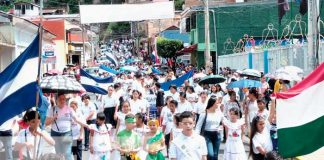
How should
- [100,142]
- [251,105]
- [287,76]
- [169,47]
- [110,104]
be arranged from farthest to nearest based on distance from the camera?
[169,47] → [110,104] → [287,76] → [251,105] → [100,142]

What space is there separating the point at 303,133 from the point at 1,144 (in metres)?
7.80

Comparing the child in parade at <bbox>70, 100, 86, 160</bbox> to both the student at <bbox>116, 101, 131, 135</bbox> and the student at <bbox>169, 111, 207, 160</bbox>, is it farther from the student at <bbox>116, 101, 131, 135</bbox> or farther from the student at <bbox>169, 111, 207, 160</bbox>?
the student at <bbox>169, 111, 207, 160</bbox>

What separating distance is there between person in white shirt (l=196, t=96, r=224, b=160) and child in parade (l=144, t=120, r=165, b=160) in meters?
1.59

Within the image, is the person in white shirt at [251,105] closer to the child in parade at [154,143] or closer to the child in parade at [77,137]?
the child in parade at [77,137]

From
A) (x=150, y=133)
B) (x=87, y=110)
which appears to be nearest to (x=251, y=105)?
(x=87, y=110)

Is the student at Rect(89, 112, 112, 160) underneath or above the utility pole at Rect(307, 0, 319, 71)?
underneath

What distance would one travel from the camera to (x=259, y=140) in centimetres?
1020

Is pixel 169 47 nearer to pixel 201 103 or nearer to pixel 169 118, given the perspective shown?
pixel 201 103

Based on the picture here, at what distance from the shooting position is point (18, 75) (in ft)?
29.1

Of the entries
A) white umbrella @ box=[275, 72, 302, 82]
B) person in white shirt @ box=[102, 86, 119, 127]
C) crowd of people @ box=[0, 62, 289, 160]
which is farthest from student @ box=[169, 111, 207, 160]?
person in white shirt @ box=[102, 86, 119, 127]

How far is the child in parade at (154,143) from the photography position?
10617 millimetres

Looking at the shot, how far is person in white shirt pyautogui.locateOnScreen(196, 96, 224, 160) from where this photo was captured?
41.1 ft

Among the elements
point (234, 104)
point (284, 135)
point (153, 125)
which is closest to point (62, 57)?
point (234, 104)

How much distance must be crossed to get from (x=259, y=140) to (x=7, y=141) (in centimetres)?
490
